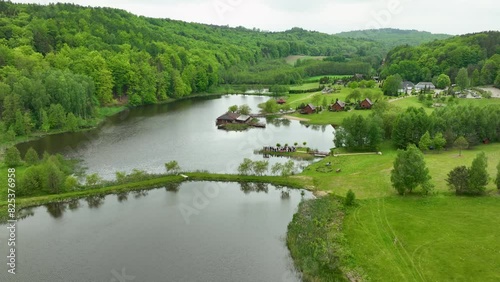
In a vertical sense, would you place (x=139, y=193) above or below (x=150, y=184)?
below

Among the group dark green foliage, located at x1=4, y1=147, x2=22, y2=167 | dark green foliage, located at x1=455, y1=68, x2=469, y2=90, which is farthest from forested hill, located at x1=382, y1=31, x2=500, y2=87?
dark green foliage, located at x1=4, y1=147, x2=22, y2=167

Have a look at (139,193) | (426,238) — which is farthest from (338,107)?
(426,238)

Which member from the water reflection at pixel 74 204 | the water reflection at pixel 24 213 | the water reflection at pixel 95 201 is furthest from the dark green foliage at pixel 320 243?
the water reflection at pixel 24 213

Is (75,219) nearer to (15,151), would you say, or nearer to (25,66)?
(15,151)

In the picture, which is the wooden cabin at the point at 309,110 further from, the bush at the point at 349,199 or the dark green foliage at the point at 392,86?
the bush at the point at 349,199

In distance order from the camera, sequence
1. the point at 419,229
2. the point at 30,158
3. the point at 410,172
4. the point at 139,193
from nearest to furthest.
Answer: the point at 419,229 < the point at 410,172 < the point at 139,193 < the point at 30,158

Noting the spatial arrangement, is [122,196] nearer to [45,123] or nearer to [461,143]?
[45,123]
